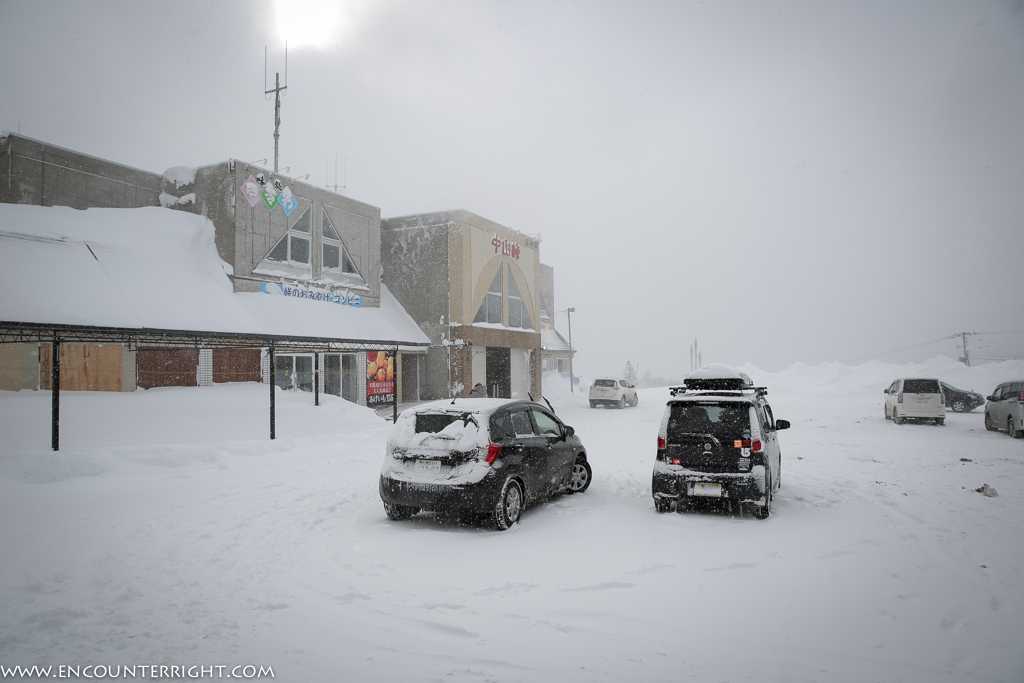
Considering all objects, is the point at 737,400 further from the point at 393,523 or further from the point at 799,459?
the point at 799,459

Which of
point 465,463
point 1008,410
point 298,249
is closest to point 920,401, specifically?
point 1008,410

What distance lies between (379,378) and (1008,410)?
851 inches

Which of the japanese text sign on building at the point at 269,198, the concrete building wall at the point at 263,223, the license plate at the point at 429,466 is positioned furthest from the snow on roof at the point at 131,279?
the license plate at the point at 429,466

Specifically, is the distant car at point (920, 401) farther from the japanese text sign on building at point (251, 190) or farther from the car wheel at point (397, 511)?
the japanese text sign on building at point (251, 190)

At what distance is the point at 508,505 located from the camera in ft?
23.2

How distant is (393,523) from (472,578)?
2227mm

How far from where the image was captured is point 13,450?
9945mm

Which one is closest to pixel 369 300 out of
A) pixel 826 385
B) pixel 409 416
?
pixel 409 416

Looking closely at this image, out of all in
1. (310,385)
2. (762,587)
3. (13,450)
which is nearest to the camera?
(762,587)

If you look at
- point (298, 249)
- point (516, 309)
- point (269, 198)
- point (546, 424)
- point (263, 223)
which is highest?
→ point (269, 198)

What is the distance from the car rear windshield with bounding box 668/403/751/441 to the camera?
291 inches

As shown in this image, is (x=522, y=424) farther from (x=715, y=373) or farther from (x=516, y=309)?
(x=516, y=309)

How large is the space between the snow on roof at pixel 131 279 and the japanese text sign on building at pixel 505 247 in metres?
9.01

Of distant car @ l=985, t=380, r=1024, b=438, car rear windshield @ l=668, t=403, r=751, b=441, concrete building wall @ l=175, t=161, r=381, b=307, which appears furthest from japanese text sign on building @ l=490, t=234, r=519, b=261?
car rear windshield @ l=668, t=403, r=751, b=441
